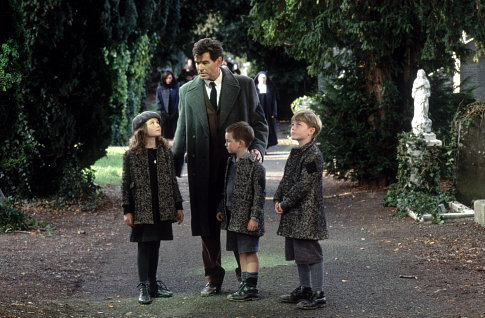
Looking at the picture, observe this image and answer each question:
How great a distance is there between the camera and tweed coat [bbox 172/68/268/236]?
→ 20.6 ft

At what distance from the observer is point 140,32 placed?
44.4ft

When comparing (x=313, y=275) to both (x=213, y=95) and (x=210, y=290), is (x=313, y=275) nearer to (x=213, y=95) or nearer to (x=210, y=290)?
(x=210, y=290)

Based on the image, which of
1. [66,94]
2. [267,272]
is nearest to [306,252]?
[267,272]

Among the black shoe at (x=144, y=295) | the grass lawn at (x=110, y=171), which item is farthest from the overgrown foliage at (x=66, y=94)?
the black shoe at (x=144, y=295)

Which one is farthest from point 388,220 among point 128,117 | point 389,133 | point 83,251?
point 128,117

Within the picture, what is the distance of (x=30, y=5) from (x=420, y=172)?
569 cm

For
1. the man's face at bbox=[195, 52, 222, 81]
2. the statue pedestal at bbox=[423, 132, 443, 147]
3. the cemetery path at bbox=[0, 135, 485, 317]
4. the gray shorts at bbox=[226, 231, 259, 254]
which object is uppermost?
the man's face at bbox=[195, 52, 222, 81]

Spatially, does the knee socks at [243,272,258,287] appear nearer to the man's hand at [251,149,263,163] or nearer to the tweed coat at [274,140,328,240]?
the tweed coat at [274,140,328,240]

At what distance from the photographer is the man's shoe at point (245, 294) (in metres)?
6.04

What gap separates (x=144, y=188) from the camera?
625cm

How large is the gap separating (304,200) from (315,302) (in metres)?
0.74

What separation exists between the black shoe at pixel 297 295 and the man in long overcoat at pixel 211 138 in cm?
62

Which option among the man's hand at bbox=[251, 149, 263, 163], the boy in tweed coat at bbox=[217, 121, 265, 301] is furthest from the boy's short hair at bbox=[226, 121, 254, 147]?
the man's hand at bbox=[251, 149, 263, 163]

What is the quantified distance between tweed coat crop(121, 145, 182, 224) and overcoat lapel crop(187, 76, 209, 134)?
1.31ft
